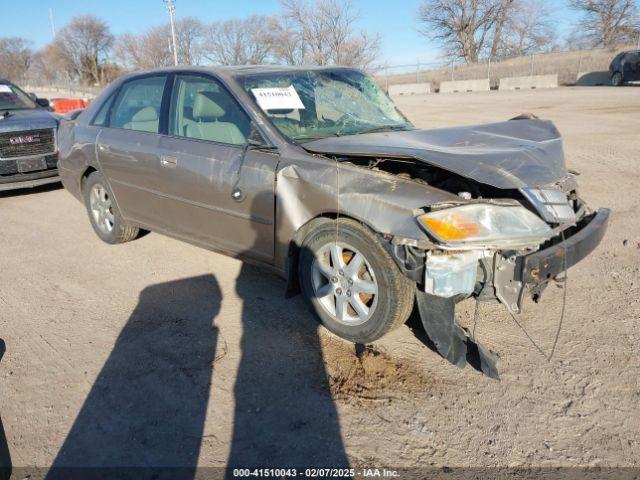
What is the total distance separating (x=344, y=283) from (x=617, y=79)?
1158 inches

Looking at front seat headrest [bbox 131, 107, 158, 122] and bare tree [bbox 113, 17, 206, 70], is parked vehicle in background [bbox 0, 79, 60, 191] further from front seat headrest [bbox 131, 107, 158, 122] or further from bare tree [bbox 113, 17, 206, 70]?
bare tree [bbox 113, 17, 206, 70]

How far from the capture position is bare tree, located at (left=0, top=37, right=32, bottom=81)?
68581mm

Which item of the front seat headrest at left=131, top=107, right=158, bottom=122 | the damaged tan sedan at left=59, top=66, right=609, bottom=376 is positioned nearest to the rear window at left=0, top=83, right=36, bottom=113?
the damaged tan sedan at left=59, top=66, right=609, bottom=376

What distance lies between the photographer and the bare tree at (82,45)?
60.2m

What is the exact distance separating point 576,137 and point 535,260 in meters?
9.22

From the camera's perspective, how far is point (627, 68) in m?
25.7


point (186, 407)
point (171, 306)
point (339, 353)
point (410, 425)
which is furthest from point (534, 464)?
point (171, 306)

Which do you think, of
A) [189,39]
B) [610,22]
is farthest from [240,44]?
[610,22]

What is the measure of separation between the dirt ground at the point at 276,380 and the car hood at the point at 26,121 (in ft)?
12.3

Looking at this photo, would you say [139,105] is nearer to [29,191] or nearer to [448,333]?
[448,333]

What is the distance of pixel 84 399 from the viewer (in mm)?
2834

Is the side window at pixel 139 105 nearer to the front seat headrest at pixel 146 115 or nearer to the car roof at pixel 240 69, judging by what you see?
the front seat headrest at pixel 146 115

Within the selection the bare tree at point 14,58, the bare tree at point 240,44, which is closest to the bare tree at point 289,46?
the bare tree at point 240,44

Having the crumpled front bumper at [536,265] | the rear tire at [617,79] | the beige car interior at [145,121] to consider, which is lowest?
the crumpled front bumper at [536,265]
